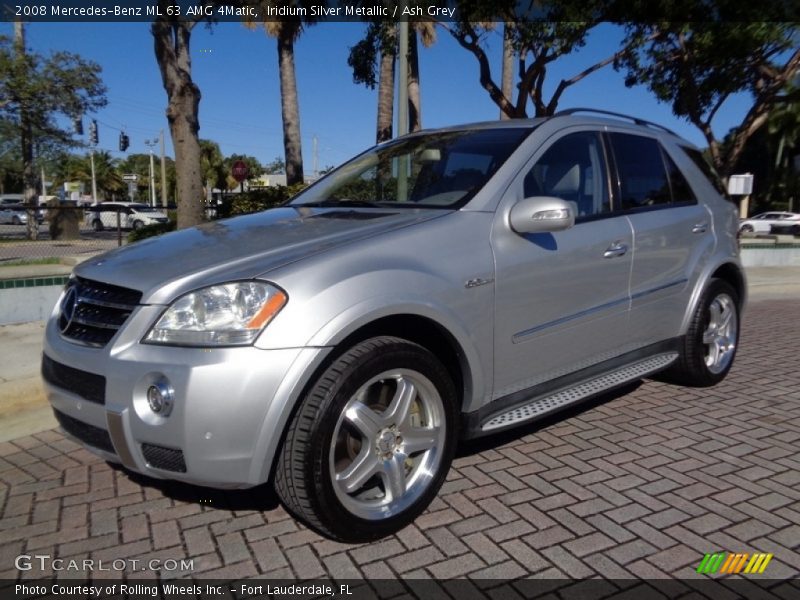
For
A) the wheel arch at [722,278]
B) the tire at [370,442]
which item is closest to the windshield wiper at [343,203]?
the tire at [370,442]

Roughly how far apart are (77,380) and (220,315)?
27.3 inches

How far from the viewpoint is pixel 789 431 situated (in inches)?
159

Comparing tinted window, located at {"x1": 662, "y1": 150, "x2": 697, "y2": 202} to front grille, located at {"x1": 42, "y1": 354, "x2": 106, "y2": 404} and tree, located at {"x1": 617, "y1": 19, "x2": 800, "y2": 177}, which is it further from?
tree, located at {"x1": 617, "y1": 19, "x2": 800, "y2": 177}

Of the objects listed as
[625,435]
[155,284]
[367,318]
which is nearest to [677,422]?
[625,435]

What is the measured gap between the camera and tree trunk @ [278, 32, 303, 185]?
18.1 m

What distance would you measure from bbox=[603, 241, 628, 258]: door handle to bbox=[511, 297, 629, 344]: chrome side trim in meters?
0.26

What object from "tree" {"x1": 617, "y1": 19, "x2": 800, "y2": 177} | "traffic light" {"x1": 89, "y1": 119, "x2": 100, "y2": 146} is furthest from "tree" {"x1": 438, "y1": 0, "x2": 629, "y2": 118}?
"traffic light" {"x1": 89, "y1": 119, "x2": 100, "y2": 146}

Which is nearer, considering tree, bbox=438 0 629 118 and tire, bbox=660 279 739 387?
tire, bbox=660 279 739 387

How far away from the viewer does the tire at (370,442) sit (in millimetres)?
2457

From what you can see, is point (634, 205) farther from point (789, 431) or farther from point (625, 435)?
point (789, 431)

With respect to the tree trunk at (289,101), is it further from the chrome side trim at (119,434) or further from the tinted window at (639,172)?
the chrome side trim at (119,434)

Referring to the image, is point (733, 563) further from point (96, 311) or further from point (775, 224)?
point (775, 224)

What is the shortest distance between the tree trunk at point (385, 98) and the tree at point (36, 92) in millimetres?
13546

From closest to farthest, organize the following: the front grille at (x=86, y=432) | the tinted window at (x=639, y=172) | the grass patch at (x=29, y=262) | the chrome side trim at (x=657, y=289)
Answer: the front grille at (x=86, y=432)
the chrome side trim at (x=657, y=289)
the tinted window at (x=639, y=172)
the grass patch at (x=29, y=262)
